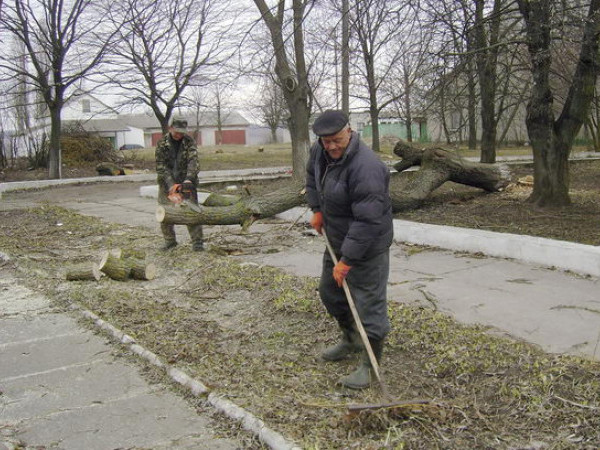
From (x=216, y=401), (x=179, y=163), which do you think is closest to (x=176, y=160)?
(x=179, y=163)

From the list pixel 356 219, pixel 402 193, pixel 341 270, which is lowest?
pixel 341 270

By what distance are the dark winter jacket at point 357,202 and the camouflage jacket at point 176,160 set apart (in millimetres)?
4350

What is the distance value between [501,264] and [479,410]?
12.3 feet

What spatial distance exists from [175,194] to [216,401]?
475 centimetres

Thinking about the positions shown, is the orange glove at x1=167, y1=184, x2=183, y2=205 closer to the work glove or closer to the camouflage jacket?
the work glove

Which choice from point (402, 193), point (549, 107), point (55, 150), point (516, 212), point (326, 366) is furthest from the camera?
point (55, 150)

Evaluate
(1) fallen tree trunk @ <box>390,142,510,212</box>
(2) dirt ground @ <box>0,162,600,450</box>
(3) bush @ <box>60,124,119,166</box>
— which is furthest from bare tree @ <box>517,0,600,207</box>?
(3) bush @ <box>60,124,119,166</box>

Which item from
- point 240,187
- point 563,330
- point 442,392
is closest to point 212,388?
point 442,392

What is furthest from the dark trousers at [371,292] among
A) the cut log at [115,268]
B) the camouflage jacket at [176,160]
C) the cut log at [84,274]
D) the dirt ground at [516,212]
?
the camouflage jacket at [176,160]

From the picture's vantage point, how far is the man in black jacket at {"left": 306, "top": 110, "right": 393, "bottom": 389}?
3.84 meters

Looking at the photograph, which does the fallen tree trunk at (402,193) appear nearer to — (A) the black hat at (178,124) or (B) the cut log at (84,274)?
(A) the black hat at (178,124)

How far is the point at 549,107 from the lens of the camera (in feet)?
32.1

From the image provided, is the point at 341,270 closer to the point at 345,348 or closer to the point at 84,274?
the point at 345,348

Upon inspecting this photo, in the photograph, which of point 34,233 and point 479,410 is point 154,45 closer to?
point 34,233
